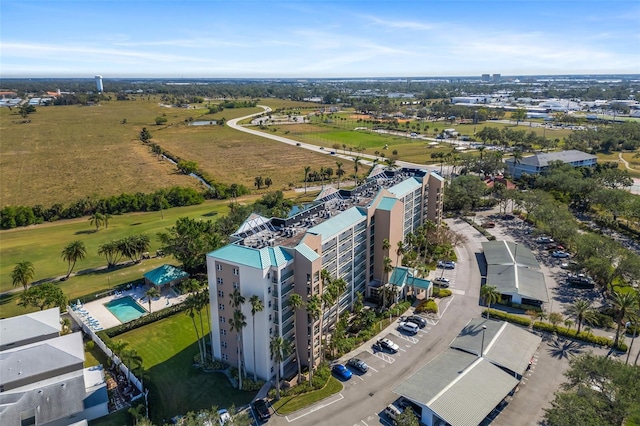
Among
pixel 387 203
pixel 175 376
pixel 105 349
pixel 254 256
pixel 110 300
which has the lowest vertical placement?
pixel 175 376

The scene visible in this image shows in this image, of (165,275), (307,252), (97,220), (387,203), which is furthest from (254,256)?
(97,220)

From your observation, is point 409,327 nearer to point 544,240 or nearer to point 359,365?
point 359,365

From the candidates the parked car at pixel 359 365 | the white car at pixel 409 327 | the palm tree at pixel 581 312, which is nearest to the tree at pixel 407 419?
the parked car at pixel 359 365

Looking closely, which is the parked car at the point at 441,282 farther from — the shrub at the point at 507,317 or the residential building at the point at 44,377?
the residential building at the point at 44,377

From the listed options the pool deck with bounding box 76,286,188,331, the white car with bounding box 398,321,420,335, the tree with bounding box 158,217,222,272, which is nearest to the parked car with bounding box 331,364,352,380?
the white car with bounding box 398,321,420,335

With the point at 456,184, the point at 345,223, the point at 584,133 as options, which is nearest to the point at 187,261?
the point at 345,223

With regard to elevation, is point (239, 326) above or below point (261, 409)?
above
